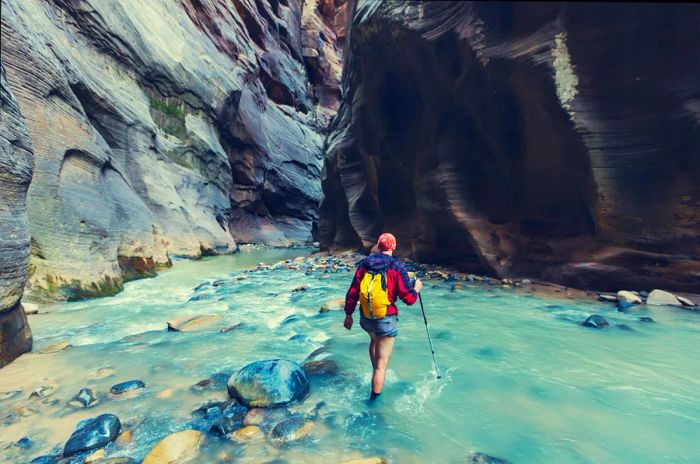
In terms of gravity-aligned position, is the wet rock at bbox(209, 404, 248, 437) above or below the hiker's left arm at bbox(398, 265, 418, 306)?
below

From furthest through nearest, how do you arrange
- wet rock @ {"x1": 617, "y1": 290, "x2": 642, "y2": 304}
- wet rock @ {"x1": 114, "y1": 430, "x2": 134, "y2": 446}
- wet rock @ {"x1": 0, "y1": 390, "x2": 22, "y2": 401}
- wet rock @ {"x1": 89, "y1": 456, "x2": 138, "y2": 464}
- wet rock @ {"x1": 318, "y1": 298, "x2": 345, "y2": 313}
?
1. wet rock @ {"x1": 318, "y1": 298, "x2": 345, "y2": 313}
2. wet rock @ {"x1": 617, "y1": 290, "x2": 642, "y2": 304}
3. wet rock @ {"x1": 0, "y1": 390, "x2": 22, "y2": 401}
4. wet rock @ {"x1": 114, "y1": 430, "x2": 134, "y2": 446}
5. wet rock @ {"x1": 89, "y1": 456, "x2": 138, "y2": 464}

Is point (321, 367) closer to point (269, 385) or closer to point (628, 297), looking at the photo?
point (269, 385)

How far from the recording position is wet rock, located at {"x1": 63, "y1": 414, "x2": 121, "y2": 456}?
2775 mm

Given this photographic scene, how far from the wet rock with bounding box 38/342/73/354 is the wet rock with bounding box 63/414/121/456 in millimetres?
2491

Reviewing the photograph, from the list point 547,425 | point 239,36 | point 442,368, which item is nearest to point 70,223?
point 442,368

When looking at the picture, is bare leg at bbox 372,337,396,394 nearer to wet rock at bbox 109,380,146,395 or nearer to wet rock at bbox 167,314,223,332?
wet rock at bbox 109,380,146,395

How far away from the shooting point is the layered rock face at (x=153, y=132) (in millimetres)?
8047

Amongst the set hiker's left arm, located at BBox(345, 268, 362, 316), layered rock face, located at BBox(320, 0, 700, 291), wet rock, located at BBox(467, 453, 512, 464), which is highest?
layered rock face, located at BBox(320, 0, 700, 291)

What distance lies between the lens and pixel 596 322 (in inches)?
232

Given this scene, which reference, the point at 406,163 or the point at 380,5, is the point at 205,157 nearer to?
the point at 406,163

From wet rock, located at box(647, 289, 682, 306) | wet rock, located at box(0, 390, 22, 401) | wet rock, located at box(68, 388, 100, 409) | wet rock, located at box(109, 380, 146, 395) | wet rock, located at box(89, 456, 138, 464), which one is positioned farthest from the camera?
wet rock, located at box(647, 289, 682, 306)

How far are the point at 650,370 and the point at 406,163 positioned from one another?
427 inches

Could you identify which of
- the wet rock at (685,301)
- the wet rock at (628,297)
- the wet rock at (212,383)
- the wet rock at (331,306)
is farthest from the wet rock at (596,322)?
the wet rock at (212,383)

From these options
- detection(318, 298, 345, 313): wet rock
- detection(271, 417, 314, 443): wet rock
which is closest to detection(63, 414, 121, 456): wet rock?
detection(271, 417, 314, 443): wet rock
